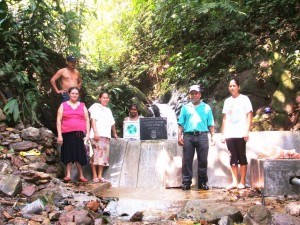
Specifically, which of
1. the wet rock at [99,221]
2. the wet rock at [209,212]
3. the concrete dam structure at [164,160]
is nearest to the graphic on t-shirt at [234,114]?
the concrete dam structure at [164,160]

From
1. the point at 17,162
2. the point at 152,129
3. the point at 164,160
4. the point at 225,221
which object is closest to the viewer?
the point at 225,221

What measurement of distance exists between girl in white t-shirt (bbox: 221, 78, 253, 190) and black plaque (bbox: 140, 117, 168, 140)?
2573 millimetres

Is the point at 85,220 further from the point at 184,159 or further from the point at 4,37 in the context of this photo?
the point at 4,37

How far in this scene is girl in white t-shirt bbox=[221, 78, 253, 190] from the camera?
5469 millimetres

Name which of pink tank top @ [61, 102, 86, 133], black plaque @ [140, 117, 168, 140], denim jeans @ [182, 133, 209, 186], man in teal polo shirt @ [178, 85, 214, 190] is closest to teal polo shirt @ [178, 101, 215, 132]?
man in teal polo shirt @ [178, 85, 214, 190]

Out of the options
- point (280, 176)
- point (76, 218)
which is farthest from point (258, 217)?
point (76, 218)

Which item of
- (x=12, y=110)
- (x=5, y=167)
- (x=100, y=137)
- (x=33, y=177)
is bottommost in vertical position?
(x=33, y=177)

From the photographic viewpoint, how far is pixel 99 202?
14.4 ft

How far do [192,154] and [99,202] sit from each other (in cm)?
195

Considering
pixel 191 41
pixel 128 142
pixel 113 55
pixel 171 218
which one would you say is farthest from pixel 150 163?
pixel 113 55

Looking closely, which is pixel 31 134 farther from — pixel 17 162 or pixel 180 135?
pixel 180 135

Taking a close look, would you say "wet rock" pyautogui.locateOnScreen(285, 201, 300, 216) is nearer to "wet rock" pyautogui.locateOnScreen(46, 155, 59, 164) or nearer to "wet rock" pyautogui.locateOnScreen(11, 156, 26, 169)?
"wet rock" pyautogui.locateOnScreen(11, 156, 26, 169)

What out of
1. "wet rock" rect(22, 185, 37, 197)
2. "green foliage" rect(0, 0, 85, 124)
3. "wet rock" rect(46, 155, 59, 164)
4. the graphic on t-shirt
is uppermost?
"green foliage" rect(0, 0, 85, 124)

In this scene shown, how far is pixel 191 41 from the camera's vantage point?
1351cm
